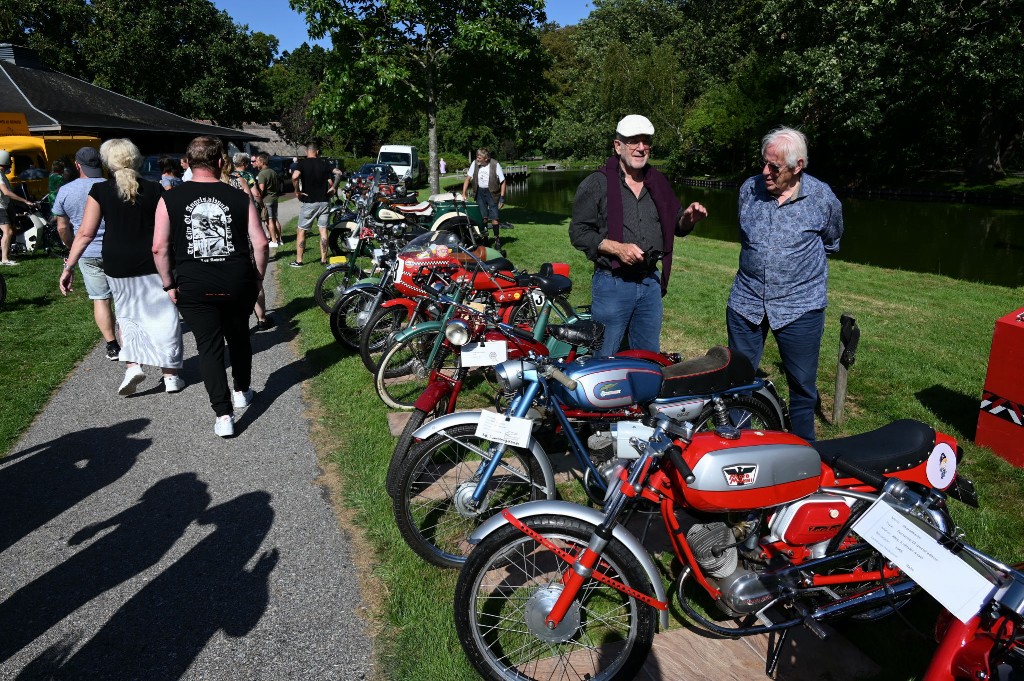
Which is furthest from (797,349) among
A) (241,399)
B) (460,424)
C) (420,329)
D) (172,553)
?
(241,399)

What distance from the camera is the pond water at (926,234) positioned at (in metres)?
15.1

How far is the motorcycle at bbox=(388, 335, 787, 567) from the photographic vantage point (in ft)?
10.2

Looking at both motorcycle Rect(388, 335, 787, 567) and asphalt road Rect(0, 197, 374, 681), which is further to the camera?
motorcycle Rect(388, 335, 787, 567)

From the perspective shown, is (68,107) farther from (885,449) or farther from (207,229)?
(885,449)

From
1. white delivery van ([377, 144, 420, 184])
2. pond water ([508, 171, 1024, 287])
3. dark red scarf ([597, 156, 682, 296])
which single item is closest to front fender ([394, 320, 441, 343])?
dark red scarf ([597, 156, 682, 296])

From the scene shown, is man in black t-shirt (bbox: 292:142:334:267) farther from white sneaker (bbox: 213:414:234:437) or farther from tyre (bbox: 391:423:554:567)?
tyre (bbox: 391:423:554:567)

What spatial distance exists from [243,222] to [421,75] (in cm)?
1563

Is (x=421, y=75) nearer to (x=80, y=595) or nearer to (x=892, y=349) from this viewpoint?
(x=892, y=349)

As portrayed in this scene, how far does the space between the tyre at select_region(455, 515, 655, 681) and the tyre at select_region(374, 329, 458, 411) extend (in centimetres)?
200

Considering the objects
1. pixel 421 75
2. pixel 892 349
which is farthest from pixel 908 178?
pixel 892 349

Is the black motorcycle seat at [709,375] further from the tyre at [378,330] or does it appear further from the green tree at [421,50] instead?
the green tree at [421,50]

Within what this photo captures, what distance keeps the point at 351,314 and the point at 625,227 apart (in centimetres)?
345

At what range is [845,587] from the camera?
8.79 ft

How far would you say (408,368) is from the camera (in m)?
5.47
